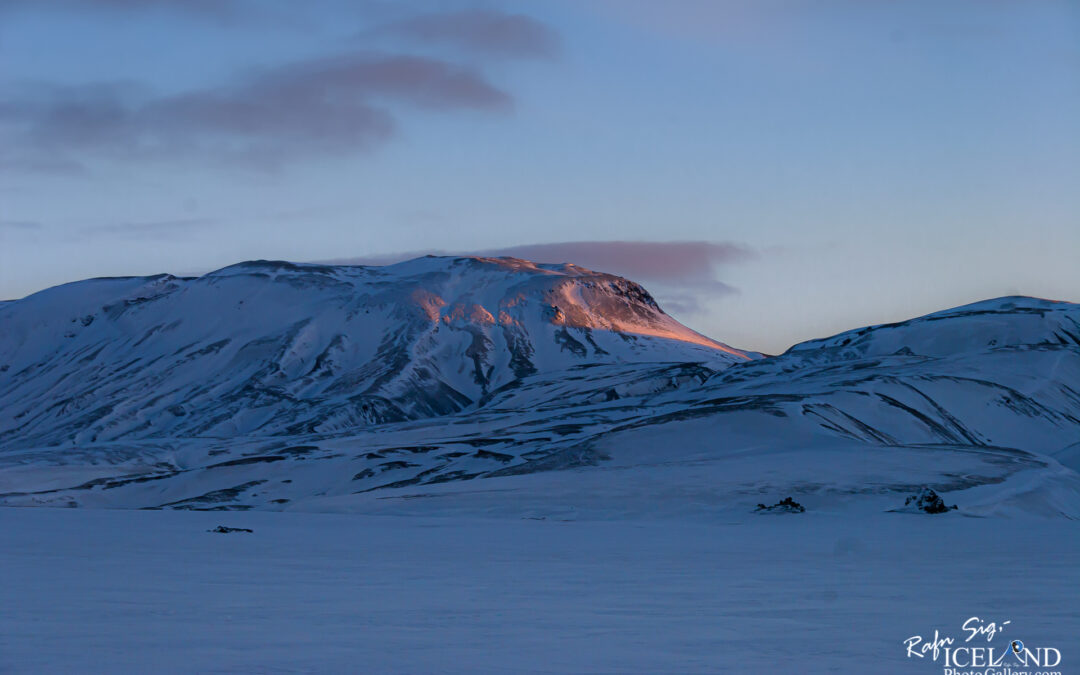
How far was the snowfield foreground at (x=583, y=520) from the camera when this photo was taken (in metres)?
11.2

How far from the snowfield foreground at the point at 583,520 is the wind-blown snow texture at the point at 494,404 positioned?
1.43 feet

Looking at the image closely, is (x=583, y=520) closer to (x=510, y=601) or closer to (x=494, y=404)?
(x=510, y=601)

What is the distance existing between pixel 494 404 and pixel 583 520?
324 feet

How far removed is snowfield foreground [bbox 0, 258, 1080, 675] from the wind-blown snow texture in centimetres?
44

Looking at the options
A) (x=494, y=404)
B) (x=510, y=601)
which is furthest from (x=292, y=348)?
(x=510, y=601)

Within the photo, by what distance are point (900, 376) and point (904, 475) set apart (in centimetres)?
4199

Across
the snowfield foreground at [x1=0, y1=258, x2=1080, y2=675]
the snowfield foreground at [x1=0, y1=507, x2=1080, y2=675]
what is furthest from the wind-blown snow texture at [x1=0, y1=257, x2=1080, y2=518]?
the snowfield foreground at [x1=0, y1=507, x2=1080, y2=675]

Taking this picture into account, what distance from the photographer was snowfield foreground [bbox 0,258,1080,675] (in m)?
11.2

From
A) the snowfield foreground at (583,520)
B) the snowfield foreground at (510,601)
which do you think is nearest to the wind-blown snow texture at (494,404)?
the snowfield foreground at (583,520)

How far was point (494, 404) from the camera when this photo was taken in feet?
445

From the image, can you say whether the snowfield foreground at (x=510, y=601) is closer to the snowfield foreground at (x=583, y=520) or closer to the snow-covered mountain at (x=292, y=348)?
the snowfield foreground at (x=583, y=520)

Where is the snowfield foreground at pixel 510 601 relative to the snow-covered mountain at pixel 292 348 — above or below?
below

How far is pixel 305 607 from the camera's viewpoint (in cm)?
1359

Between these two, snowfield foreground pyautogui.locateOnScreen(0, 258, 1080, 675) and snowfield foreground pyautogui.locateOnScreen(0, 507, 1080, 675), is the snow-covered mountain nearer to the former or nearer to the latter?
snowfield foreground pyautogui.locateOnScreen(0, 258, 1080, 675)
